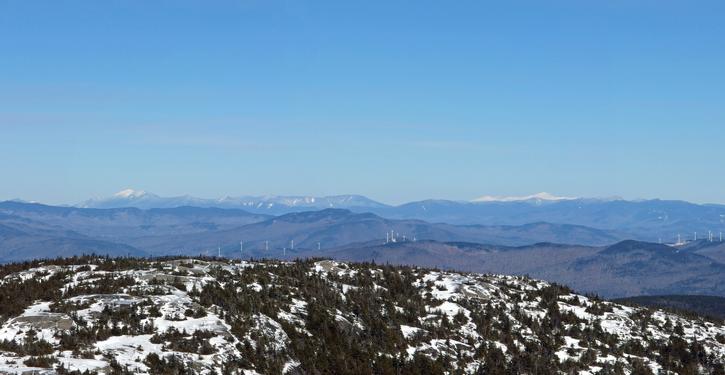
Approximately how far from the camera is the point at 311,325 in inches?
1032

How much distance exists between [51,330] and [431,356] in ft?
43.4

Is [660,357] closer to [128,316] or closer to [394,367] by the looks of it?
[394,367]

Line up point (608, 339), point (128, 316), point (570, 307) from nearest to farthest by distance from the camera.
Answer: point (128, 316) → point (608, 339) → point (570, 307)

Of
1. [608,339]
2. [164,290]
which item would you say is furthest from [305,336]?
[608,339]

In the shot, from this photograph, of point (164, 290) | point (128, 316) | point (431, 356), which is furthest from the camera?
point (164, 290)

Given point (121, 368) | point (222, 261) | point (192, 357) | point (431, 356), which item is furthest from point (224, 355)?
point (222, 261)

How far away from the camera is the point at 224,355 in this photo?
21953 mm

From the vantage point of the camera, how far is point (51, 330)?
22484 mm

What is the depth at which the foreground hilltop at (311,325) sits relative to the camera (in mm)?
21875

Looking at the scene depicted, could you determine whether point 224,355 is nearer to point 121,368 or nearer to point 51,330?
point 121,368

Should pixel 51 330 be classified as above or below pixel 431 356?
above

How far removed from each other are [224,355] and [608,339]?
56.6 ft

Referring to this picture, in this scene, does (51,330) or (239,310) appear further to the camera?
(239,310)

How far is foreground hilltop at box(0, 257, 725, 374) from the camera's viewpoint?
2188 cm
